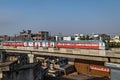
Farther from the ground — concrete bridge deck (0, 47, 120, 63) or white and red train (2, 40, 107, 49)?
white and red train (2, 40, 107, 49)

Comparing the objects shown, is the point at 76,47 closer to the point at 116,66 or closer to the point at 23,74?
the point at 116,66

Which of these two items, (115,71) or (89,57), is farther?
(89,57)

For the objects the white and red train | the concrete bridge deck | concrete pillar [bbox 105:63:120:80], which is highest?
the white and red train

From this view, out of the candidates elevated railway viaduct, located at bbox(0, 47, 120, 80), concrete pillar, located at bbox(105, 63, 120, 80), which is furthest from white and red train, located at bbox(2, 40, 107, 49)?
concrete pillar, located at bbox(105, 63, 120, 80)

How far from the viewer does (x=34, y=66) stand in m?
35.0

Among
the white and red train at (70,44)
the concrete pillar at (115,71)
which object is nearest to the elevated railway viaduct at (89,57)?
the concrete pillar at (115,71)

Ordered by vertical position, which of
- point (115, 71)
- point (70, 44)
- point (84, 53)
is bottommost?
point (115, 71)

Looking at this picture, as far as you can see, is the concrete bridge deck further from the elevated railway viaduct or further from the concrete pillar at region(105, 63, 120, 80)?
the concrete pillar at region(105, 63, 120, 80)

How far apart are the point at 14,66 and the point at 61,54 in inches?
732

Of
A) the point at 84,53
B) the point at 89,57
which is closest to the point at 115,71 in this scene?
the point at 89,57

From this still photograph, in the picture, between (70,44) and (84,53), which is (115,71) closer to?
(84,53)

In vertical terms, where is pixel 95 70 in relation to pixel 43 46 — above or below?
below

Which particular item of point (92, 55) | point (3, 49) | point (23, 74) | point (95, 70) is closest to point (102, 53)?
point (92, 55)

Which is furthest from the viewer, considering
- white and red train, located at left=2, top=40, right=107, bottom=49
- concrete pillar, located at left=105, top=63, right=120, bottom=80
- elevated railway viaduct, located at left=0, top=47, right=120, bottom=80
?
white and red train, located at left=2, top=40, right=107, bottom=49
